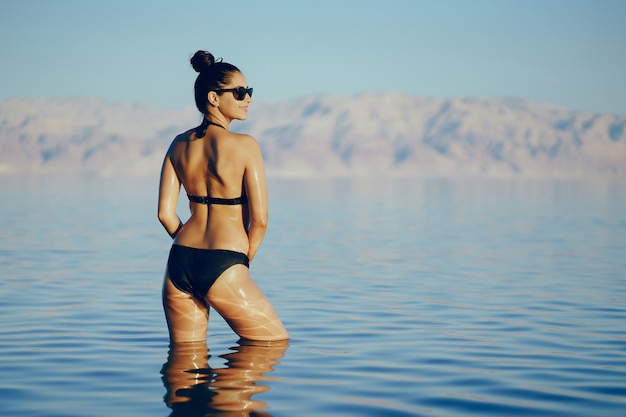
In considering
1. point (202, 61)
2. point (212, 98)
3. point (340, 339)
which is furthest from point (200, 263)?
point (340, 339)

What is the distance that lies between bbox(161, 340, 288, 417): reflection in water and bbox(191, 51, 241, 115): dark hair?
1.93 m

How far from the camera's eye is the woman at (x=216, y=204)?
6660mm

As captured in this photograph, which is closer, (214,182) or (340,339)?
(214,182)

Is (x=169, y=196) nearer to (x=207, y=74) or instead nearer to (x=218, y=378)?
(x=207, y=74)

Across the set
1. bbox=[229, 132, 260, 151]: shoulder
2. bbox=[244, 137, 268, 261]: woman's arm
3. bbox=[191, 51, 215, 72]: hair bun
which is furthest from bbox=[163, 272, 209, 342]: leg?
bbox=[191, 51, 215, 72]: hair bun

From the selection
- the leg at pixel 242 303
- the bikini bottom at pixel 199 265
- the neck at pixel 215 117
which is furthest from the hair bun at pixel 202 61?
the leg at pixel 242 303

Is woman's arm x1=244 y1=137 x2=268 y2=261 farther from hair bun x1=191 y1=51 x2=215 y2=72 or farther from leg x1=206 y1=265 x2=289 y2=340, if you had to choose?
hair bun x1=191 y1=51 x2=215 y2=72

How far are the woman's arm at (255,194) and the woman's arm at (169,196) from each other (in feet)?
1.95

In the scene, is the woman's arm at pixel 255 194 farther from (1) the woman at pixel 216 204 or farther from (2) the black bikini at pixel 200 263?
(2) the black bikini at pixel 200 263

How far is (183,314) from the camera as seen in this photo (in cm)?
707

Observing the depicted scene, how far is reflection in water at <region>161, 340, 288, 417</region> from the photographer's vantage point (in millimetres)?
5992

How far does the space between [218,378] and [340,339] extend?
2.79 m

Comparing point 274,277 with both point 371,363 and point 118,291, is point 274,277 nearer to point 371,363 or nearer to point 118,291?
point 118,291

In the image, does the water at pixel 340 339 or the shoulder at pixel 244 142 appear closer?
the water at pixel 340 339
